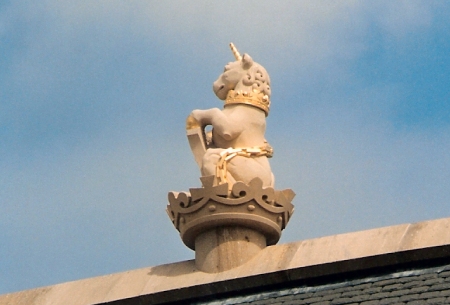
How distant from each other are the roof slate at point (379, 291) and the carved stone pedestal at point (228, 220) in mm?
1385

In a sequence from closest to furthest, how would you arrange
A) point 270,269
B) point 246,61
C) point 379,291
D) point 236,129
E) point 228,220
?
1. point 379,291
2. point 270,269
3. point 228,220
4. point 236,129
5. point 246,61

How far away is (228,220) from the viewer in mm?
22047

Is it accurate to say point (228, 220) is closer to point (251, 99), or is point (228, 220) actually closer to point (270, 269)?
point (270, 269)

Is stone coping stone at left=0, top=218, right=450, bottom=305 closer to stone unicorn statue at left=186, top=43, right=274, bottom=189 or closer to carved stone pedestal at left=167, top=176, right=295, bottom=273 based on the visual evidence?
carved stone pedestal at left=167, top=176, right=295, bottom=273

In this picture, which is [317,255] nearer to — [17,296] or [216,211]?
[216,211]

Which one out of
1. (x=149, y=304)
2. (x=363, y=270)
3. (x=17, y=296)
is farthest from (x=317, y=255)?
(x=17, y=296)

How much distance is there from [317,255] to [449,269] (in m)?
1.89

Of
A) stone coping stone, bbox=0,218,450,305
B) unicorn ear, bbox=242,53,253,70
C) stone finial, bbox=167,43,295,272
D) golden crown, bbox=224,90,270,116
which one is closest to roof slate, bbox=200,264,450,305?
stone coping stone, bbox=0,218,450,305

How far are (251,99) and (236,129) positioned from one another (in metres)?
0.51

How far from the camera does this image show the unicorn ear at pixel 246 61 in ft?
76.3

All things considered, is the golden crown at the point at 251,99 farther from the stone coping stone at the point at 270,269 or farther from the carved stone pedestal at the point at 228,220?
the stone coping stone at the point at 270,269

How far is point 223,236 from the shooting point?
872 inches

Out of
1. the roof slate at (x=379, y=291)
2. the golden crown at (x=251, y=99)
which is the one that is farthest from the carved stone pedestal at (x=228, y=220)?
the roof slate at (x=379, y=291)

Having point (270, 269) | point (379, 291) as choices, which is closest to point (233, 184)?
point (270, 269)
